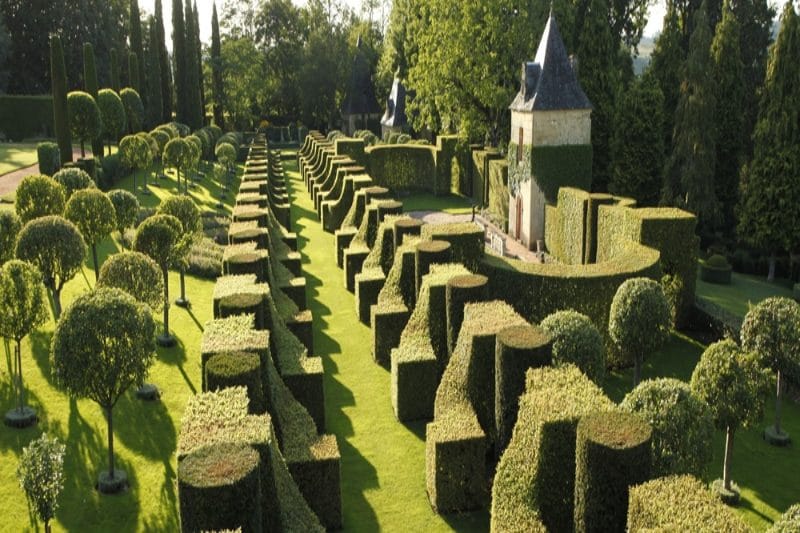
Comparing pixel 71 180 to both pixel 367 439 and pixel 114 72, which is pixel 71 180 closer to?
pixel 367 439

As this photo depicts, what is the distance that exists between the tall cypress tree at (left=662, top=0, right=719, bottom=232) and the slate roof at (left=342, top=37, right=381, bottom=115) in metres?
51.8

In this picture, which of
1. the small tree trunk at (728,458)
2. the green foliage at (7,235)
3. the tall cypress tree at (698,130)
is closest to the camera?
the small tree trunk at (728,458)

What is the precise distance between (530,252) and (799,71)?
15.0 meters

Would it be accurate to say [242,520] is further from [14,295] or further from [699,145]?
[699,145]

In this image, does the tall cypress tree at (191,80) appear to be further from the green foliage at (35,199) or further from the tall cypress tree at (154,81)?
the green foliage at (35,199)

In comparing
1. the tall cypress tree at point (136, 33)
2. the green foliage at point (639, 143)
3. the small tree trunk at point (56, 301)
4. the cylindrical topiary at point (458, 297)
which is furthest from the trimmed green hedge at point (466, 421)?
the tall cypress tree at point (136, 33)

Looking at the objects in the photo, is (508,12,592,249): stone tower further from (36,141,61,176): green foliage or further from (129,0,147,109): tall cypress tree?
(129,0,147,109): tall cypress tree

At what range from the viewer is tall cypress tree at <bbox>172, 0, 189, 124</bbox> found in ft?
232

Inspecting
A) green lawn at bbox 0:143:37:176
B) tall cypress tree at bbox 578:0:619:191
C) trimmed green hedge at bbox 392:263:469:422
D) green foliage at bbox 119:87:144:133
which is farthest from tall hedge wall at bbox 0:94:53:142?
trimmed green hedge at bbox 392:263:469:422

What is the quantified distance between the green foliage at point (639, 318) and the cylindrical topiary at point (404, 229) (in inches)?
289

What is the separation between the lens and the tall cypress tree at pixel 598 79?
42.9m

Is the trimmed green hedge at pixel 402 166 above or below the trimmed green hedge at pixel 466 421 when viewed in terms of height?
above

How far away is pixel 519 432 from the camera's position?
452 inches

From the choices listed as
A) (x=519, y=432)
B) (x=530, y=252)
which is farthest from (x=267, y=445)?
(x=530, y=252)
